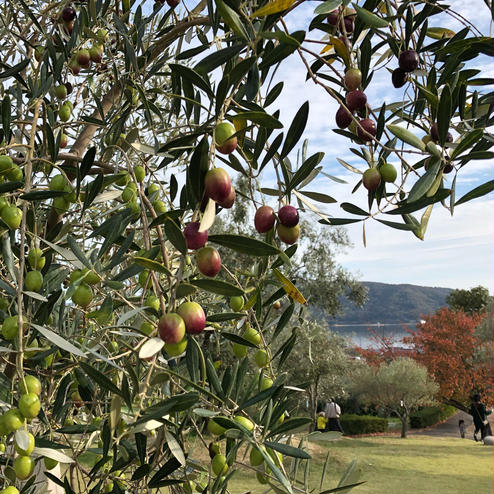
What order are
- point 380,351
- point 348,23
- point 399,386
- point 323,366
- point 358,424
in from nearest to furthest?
point 348,23, point 323,366, point 399,386, point 358,424, point 380,351

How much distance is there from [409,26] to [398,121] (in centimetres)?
26

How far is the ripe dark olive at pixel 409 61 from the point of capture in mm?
1166

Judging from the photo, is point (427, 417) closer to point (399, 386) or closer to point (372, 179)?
point (399, 386)

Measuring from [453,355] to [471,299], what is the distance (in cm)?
976

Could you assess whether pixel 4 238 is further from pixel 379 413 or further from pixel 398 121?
pixel 379 413

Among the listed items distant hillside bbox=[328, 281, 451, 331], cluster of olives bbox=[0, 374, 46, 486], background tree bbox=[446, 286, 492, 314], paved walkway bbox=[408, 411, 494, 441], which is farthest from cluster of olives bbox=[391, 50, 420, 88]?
distant hillside bbox=[328, 281, 451, 331]

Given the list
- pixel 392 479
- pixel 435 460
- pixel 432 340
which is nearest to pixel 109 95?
pixel 392 479

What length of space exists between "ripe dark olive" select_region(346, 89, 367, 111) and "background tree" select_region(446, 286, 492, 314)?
101 feet

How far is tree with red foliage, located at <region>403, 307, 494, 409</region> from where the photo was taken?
20.4m

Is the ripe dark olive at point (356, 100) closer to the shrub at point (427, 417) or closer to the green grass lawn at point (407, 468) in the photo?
the green grass lawn at point (407, 468)

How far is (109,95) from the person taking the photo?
2.12 meters

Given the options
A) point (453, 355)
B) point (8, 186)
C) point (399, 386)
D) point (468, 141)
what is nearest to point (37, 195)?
point (8, 186)

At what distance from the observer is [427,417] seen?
23.9 metres

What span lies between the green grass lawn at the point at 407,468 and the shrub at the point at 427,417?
255 inches
